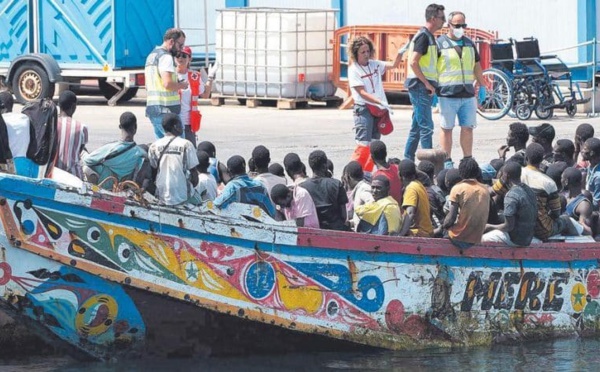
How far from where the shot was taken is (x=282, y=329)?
9.42 metres

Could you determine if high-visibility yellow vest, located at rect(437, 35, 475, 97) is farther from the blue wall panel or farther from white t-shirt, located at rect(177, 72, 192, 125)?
the blue wall panel

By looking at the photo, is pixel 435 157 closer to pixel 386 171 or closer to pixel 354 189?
pixel 386 171

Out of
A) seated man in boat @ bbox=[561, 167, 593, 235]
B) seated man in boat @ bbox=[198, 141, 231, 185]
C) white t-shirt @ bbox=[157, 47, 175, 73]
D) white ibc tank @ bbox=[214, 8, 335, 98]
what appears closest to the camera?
seated man in boat @ bbox=[561, 167, 593, 235]

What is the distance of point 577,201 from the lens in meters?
10.5

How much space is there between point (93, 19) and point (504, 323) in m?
14.0

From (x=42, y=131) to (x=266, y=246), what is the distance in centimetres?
203

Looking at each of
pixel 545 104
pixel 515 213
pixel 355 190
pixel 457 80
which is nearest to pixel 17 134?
pixel 355 190

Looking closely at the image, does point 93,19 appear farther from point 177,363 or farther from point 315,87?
point 177,363

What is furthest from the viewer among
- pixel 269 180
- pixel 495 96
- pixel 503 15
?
pixel 503 15

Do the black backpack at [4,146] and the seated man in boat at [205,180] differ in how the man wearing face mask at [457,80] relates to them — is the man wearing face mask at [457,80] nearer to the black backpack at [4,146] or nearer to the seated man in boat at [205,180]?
the seated man in boat at [205,180]

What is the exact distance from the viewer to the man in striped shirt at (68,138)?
1034cm

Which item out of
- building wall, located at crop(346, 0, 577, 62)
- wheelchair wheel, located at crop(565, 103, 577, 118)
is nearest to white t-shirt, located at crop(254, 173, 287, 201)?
wheelchair wheel, located at crop(565, 103, 577, 118)

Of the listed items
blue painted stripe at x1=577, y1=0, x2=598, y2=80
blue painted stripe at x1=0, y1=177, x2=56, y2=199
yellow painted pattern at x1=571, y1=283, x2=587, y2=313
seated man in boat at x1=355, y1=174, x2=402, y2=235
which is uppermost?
blue painted stripe at x1=577, y1=0, x2=598, y2=80

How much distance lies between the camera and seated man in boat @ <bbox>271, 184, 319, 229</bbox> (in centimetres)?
956
